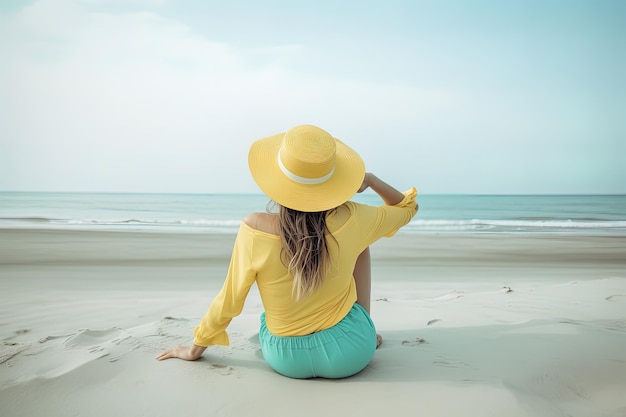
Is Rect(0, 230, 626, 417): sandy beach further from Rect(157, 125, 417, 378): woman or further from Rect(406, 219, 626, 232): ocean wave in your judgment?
Rect(406, 219, 626, 232): ocean wave

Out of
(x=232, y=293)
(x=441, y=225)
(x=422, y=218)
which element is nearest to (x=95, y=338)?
(x=232, y=293)

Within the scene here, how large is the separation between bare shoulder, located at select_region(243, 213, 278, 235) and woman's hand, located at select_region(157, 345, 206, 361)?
2.76ft

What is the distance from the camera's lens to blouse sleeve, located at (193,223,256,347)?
6.86ft

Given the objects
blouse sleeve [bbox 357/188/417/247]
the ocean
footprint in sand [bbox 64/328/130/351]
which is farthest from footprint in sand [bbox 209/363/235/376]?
the ocean

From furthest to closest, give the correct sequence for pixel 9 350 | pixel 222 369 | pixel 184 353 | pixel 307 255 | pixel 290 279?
pixel 9 350 → pixel 184 353 → pixel 222 369 → pixel 290 279 → pixel 307 255

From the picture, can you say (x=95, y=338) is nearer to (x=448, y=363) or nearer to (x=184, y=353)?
(x=184, y=353)

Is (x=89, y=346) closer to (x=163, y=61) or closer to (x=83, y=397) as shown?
(x=83, y=397)

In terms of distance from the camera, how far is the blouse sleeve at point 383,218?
2.25 m

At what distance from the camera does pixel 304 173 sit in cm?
203

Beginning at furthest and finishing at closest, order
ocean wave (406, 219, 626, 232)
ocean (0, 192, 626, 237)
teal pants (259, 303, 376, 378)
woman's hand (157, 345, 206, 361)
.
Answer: ocean wave (406, 219, 626, 232) → ocean (0, 192, 626, 237) → woman's hand (157, 345, 206, 361) → teal pants (259, 303, 376, 378)

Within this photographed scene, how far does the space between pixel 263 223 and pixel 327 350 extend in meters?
0.69

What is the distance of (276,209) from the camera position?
224 centimetres

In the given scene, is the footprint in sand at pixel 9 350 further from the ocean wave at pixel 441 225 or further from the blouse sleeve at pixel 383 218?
the ocean wave at pixel 441 225

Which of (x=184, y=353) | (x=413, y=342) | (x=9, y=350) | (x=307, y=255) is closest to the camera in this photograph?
(x=307, y=255)
